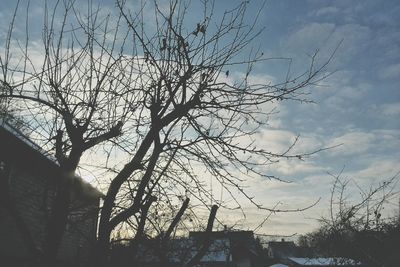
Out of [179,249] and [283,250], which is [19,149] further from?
[283,250]

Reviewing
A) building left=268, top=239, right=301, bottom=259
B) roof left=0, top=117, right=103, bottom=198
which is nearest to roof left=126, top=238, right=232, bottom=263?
roof left=0, top=117, right=103, bottom=198

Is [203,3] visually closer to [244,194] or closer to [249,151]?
[249,151]

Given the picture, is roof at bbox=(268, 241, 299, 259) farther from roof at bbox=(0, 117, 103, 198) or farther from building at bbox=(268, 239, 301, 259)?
roof at bbox=(0, 117, 103, 198)

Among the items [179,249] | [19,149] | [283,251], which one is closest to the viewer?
[179,249]

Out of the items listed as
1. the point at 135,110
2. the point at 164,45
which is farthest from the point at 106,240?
the point at 164,45

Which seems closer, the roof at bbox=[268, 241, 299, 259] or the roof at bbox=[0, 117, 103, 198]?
the roof at bbox=[0, 117, 103, 198]

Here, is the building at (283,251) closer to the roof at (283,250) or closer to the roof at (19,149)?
the roof at (283,250)

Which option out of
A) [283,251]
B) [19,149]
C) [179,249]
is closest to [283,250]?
[283,251]

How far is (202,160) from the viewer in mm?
5184

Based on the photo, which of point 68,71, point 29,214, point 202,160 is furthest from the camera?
point 29,214

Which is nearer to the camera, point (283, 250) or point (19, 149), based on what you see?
point (19, 149)

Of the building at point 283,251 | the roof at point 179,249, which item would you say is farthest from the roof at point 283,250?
the roof at point 179,249

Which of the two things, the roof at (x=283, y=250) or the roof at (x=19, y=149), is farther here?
the roof at (x=283, y=250)

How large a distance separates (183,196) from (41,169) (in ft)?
24.4
